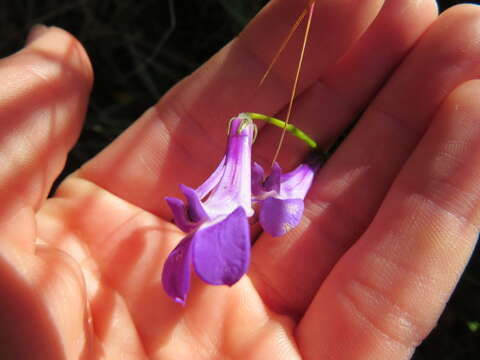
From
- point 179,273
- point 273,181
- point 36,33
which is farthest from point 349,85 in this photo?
point 36,33

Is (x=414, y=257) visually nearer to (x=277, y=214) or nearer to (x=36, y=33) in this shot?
(x=277, y=214)

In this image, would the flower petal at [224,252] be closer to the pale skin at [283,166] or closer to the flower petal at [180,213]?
the flower petal at [180,213]

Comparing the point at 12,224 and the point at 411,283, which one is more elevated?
the point at 411,283

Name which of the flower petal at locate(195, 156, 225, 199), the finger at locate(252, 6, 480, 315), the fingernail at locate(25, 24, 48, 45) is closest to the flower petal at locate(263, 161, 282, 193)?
the flower petal at locate(195, 156, 225, 199)

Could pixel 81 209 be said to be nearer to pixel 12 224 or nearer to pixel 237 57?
pixel 12 224

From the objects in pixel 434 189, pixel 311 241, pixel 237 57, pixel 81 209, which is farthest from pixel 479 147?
pixel 81 209

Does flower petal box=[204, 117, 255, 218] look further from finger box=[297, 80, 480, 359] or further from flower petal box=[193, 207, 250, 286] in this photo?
finger box=[297, 80, 480, 359]
